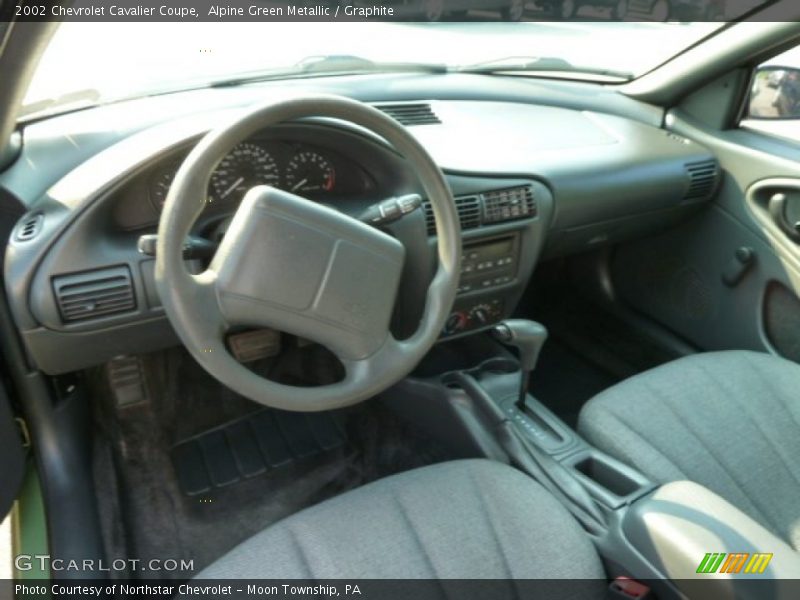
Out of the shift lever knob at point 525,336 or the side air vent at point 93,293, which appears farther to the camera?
the shift lever knob at point 525,336

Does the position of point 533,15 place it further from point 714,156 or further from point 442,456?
point 442,456

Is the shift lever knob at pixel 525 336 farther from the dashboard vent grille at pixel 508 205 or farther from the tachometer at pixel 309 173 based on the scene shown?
the tachometer at pixel 309 173

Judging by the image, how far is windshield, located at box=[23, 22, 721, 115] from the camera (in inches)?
62.4

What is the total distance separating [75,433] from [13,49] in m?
1.00

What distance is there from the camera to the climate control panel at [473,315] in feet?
6.24

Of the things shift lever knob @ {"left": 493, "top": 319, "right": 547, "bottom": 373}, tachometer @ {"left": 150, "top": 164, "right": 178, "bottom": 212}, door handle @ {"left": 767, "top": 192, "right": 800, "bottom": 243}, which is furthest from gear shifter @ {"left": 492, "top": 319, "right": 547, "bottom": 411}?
door handle @ {"left": 767, "top": 192, "right": 800, "bottom": 243}

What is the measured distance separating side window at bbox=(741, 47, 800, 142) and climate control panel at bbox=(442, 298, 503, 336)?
109cm

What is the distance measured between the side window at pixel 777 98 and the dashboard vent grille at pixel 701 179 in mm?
215

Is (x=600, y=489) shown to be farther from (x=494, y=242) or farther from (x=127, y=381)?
(x=127, y=381)

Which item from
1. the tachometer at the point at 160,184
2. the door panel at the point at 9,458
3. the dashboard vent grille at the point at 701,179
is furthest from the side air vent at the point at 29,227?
the dashboard vent grille at the point at 701,179

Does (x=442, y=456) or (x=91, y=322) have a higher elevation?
(x=91, y=322)

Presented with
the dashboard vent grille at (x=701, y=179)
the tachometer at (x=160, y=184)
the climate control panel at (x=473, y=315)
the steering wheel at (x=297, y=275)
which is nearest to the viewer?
the steering wheel at (x=297, y=275)

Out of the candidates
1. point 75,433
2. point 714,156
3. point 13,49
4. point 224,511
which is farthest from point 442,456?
point 13,49

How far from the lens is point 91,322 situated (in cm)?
138
